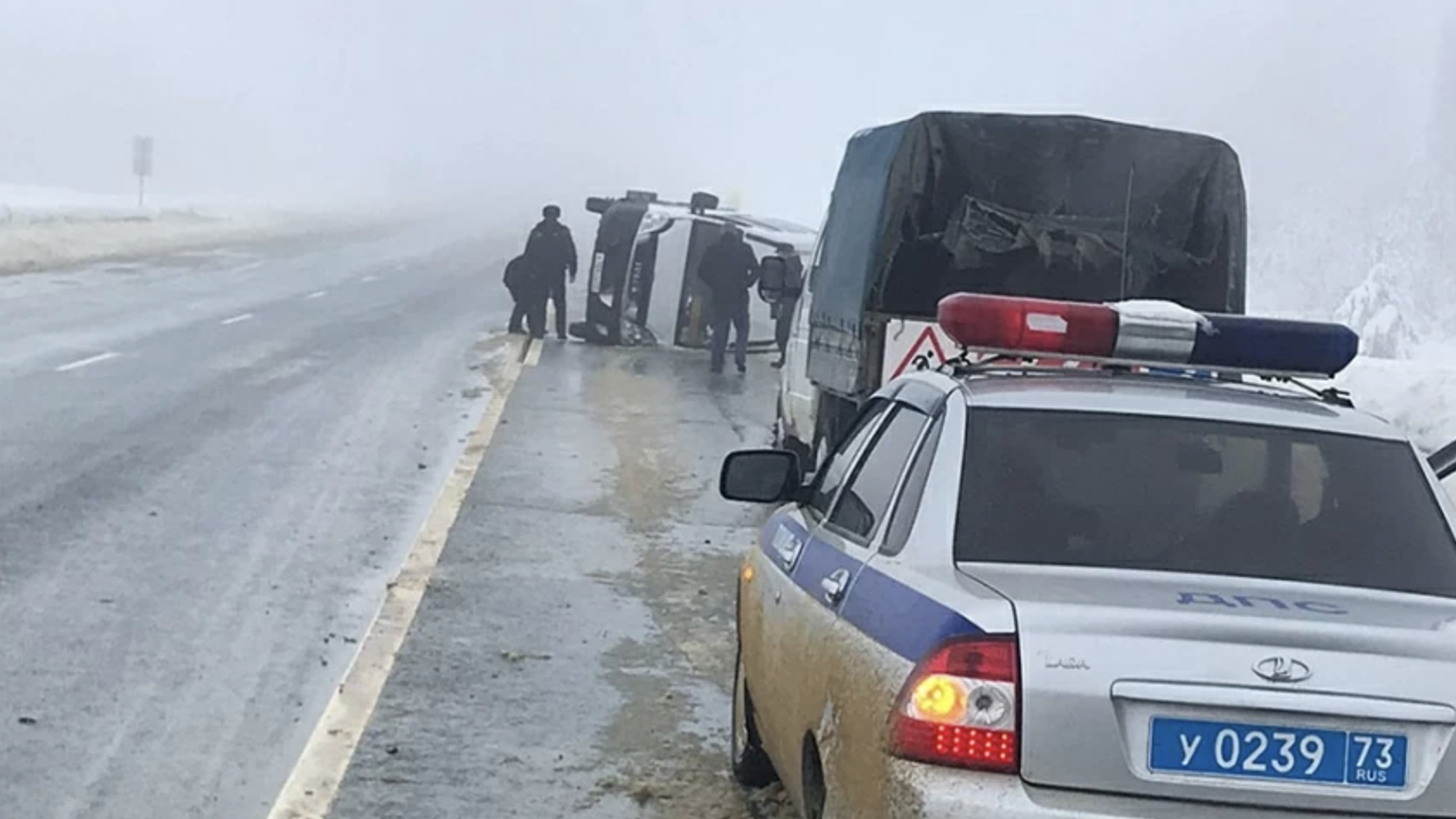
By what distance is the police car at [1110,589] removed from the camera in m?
3.63

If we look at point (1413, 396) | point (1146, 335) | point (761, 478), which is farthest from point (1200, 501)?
point (1413, 396)

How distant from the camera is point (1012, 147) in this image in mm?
11453

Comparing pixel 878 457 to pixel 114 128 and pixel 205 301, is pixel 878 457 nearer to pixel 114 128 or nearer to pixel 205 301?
pixel 205 301

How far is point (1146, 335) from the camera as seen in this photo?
5070mm

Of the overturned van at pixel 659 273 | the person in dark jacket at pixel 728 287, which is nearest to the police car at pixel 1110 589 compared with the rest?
the person in dark jacket at pixel 728 287

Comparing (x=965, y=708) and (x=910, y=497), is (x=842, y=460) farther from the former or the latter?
(x=965, y=708)

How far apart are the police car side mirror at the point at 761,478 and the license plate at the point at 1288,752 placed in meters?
2.34

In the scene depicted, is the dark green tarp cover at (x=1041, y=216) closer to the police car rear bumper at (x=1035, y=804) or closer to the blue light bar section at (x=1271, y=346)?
the blue light bar section at (x=1271, y=346)

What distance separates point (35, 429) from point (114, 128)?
413 ft

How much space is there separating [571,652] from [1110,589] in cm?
461

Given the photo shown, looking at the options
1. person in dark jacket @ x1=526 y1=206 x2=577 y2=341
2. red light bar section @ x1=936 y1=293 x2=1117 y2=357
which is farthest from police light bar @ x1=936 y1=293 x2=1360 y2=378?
person in dark jacket @ x1=526 y1=206 x2=577 y2=341

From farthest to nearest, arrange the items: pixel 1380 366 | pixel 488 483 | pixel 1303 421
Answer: pixel 1380 366, pixel 488 483, pixel 1303 421

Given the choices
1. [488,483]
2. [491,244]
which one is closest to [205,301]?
[488,483]

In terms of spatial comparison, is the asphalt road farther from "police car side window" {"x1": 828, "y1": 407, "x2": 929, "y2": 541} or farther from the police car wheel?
"police car side window" {"x1": 828, "y1": 407, "x2": 929, "y2": 541}
